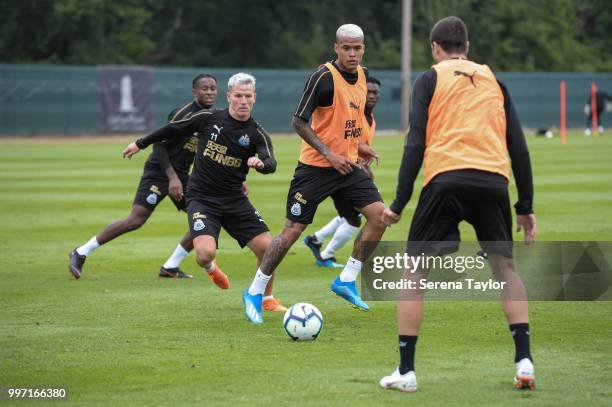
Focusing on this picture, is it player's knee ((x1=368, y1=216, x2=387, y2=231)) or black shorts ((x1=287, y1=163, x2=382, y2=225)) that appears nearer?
black shorts ((x1=287, y1=163, x2=382, y2=225))

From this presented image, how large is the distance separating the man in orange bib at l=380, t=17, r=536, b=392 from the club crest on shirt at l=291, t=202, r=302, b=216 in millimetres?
2524

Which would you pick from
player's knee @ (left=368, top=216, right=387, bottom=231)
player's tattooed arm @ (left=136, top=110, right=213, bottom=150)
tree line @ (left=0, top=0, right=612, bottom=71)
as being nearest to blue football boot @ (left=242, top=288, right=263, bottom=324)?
player's knee @ (left=368, top=216, right=387, bottom=231)

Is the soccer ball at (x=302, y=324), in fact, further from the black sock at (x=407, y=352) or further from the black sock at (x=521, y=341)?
the black sock at (x=521, y=341)

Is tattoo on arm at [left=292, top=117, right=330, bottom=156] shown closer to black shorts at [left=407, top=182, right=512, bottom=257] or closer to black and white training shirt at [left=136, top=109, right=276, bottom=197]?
black and white training shirt at [left=136, top=109, right=276, bottom=197]

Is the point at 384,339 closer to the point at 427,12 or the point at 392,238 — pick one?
the point at 392,238

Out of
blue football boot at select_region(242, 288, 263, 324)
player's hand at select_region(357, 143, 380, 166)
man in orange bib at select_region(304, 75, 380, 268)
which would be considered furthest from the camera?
man in orange bib at select_region(304, 75, 380, 268)

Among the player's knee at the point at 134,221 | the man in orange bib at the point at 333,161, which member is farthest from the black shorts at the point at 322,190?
the player's knee at the point at 134,221

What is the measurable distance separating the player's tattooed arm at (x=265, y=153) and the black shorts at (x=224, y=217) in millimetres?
504

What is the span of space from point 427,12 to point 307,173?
51132mm

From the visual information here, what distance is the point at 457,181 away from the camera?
252 inches

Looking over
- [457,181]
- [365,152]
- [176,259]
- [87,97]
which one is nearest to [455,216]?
[457,181]

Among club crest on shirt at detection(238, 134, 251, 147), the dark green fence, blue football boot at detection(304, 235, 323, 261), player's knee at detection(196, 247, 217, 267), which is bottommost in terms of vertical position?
the dark green fence

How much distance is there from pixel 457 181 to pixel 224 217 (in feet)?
11.5

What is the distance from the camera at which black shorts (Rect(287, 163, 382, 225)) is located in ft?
29.6
